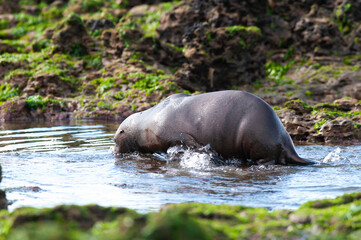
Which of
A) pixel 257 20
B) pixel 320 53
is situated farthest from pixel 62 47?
pixel 320 53

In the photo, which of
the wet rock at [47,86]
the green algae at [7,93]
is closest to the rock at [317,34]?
A: the wet rock at [47,86]

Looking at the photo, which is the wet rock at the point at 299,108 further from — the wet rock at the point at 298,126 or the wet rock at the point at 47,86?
the wet rock at the point at 47,86

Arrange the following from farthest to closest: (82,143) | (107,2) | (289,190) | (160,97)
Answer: (107,2) < (160,97) < (82,143) < (289,190)

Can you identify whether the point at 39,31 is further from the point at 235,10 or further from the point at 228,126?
the point at 228,126

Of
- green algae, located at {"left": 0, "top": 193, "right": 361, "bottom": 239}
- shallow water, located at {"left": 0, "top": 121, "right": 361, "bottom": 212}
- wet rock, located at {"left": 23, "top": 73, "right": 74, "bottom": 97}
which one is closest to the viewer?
green algae, located at {"left": 0, "top": 193, "right": 361, "bottom": 239}

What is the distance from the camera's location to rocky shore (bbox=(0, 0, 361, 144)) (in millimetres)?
14938

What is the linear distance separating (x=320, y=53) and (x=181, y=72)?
17.2 feet

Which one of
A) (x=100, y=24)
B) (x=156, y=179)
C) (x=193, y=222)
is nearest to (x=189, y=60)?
(x=100, y=24)

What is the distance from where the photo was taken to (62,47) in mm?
18828

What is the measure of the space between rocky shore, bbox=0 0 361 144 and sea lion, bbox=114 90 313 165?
21.7 ft

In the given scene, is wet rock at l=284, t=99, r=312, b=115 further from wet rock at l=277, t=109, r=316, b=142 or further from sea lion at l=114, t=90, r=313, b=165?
sea lion at l=114, t=90, r=313, b=165

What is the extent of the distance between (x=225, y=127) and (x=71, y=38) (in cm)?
1358

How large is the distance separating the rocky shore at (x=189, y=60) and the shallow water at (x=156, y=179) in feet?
20.5

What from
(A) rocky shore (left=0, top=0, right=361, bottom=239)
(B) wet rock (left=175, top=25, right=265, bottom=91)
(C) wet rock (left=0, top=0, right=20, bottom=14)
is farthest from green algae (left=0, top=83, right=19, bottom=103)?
(C) wet rock (left=0, top=0, right=20, bottom=14)
